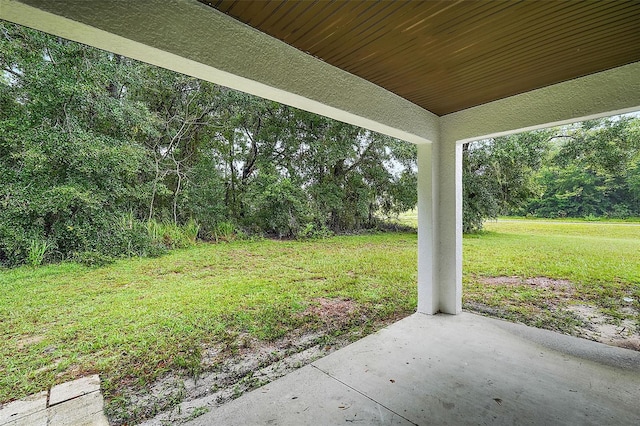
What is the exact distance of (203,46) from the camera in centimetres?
158

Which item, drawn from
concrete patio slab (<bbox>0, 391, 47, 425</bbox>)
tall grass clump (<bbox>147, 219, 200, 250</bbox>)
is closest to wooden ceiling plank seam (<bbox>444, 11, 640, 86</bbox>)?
concrete patio slab (<bbox>0, 391, 47, 425</bbox>)

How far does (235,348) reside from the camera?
2760 millimetres

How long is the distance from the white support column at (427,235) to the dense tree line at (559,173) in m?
4.74

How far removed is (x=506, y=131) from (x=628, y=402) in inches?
103

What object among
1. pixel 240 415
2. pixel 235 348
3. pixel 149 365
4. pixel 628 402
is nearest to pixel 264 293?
pixel 235 348

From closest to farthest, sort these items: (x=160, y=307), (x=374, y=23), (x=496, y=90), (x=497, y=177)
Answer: (x=374, y=23)
(x=496, y=90)
(x=160, y=307)
(x=497, y=177)

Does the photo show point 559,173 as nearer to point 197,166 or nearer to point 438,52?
point 438,52

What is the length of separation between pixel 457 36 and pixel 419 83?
751mm

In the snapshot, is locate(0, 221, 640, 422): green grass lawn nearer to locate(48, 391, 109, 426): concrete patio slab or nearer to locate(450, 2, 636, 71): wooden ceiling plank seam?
locate(48, 391, 109, 426): concrete patio slab

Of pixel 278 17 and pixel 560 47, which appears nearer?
pixel 278 17

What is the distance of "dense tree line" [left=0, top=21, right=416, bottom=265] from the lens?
3.60 metres

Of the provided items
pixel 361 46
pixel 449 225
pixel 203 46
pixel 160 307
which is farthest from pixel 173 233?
pixel 449 225

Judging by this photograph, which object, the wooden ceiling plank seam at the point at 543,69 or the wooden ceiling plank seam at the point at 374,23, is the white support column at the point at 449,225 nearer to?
the wooden ceiling plank seam at the point at 543,69

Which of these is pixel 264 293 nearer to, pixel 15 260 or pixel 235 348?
pixel 235 348
